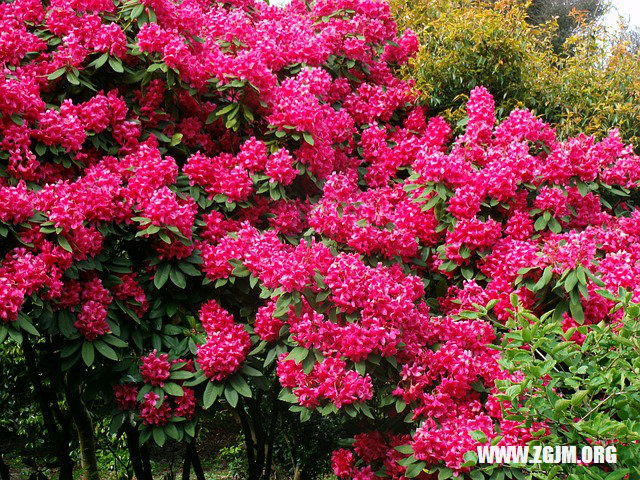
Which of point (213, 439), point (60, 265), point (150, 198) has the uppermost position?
point (150, 198)

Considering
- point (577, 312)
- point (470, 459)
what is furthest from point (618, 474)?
point (577, 312)

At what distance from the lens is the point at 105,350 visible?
339cm

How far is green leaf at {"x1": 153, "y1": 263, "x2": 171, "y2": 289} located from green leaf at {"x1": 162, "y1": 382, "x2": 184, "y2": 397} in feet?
1.62

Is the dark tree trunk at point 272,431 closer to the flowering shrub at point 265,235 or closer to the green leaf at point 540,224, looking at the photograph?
the flowering shrub at point 265,235

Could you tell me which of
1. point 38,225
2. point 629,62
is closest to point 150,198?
point 38,225

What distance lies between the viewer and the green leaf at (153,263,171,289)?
3570mm

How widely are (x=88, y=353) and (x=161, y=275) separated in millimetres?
529

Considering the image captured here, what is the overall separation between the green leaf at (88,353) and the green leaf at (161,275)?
0.44 meters

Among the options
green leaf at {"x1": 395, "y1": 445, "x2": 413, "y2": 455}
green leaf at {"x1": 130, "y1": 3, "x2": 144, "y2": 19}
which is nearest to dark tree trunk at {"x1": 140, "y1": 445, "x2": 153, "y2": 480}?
green leaf at {"x1": 395, "y1": 445, "x2": 413, "y2": 455}

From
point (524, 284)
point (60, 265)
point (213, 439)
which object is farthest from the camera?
point (213, 439)

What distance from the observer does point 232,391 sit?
136 inches

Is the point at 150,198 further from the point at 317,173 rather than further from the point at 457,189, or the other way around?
the point at 457,189

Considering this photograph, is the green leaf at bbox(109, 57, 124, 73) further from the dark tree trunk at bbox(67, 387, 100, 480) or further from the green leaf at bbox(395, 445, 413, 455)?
the green leaf at bbox(395, 445, 413, 455)

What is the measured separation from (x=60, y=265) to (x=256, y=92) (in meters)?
1.52
